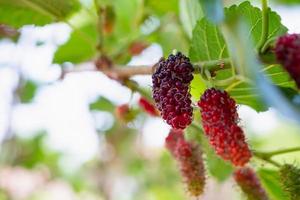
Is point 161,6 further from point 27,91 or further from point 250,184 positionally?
point 27,91

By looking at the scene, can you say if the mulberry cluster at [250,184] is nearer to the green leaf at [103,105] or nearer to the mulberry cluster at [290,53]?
the mulberry cluster at [290,53]

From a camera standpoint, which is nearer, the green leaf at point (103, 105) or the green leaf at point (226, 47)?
the green leaf at point (226, 47)

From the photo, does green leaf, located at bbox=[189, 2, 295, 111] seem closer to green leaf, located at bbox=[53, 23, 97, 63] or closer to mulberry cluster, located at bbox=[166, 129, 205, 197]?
mulberry cluster, located at bbox=[166, 129, 205, 197]

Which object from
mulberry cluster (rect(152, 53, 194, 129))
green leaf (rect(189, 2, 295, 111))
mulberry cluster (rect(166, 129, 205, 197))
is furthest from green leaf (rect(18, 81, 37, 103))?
mulberry cluster (rect(152, 53, 194, 129))

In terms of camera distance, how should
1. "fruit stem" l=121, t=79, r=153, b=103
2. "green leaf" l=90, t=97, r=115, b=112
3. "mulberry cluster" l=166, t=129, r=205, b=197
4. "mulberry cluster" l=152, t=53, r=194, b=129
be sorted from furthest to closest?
"green leaf" l=90, t=97, r=115, b=112 → "fruit stem" l=121, t=79, r=153, b=103 → "mulberry cluster" l=166, t=129, r=205, b=197 → "mulberry cluster" l=152, t=53, r=194, b=129

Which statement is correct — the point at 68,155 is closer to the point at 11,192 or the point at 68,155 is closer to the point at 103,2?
the point at 11,192

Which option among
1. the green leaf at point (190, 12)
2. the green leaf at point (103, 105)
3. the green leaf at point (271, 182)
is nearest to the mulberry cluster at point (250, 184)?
the green leaf at point (271, 182)
